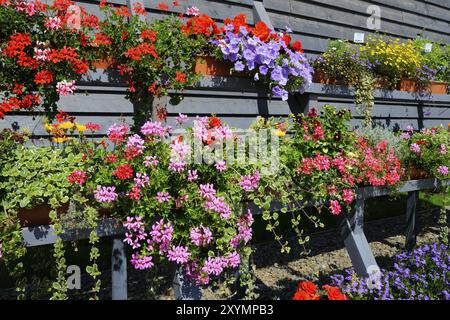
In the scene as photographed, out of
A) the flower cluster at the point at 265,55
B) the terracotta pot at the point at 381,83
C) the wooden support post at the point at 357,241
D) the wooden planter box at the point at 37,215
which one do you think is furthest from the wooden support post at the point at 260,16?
the wooden planter box at the point at 37,215

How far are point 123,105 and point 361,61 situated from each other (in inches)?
96.5

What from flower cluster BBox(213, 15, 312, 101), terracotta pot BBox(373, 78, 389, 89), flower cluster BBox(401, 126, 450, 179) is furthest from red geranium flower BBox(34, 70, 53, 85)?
terracotta pot BBox(373, 78, 389, 89)

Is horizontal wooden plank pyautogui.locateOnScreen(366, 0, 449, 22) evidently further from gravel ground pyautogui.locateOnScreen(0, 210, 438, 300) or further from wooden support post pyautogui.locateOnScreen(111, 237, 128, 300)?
wooden support post pyautogui.locateOnScreen(111, 237, 128, 300)

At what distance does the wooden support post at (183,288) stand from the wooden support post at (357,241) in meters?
1.29

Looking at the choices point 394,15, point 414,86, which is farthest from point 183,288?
point 394,15

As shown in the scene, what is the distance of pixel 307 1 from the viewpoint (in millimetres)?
5609

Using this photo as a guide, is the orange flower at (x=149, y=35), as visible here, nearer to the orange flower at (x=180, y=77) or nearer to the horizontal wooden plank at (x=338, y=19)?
the orange flower at (x=180, y=77)

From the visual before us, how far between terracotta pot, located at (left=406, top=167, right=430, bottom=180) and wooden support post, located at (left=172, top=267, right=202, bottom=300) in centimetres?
229

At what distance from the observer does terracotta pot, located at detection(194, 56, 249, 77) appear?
2713 millimetres

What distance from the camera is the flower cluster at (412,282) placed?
8.70 feet

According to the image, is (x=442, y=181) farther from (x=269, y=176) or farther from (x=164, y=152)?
(x=164, y=152)

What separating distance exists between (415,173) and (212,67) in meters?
2.18

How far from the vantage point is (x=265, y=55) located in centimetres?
277

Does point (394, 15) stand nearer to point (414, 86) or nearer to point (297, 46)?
point (414, 86)
